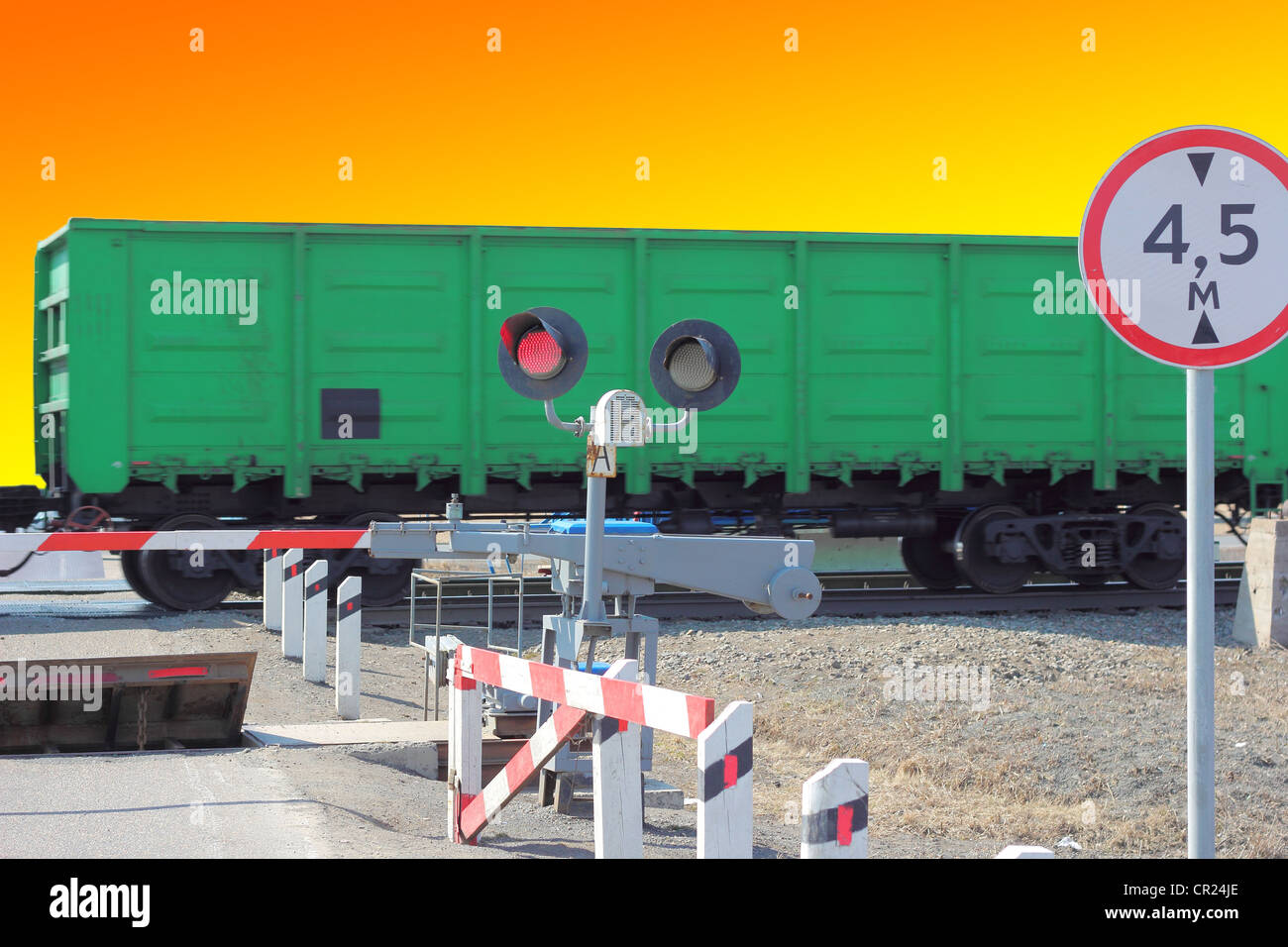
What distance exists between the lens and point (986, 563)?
14430 mm

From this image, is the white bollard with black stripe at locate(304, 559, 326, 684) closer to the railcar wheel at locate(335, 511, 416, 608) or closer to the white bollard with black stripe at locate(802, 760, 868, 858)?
the railcar wheel at locate(335, 511, 416, 608)

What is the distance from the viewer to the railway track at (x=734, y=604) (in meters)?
13.1

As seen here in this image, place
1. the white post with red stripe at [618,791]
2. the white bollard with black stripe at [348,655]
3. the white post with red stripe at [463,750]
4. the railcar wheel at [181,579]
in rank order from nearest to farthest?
the white post with red stripe at [618,791] → the white post with red stripe at [463,750] → the white bollard with black stripe at [348,655] → the railcar wheel at [181,579]

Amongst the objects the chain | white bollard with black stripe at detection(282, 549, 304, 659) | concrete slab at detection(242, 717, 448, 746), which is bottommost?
concrete slab at detection(242, 717, 448, 746)

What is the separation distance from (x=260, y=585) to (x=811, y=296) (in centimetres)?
653

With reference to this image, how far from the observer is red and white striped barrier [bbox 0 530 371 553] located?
32.8ft

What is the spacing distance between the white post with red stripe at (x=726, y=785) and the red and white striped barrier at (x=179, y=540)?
6.65m

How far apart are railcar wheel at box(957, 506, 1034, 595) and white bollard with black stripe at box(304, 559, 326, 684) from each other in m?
7.48

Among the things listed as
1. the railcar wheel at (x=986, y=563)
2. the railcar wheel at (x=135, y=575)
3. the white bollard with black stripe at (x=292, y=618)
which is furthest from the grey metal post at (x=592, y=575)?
the railcar wheel at (x=986, y=563)

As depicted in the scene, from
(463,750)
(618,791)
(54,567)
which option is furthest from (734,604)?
(618,791)


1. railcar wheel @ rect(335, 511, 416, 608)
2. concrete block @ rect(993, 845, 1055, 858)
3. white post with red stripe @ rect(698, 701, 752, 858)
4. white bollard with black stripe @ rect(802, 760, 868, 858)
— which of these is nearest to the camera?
concrete block @ rect(993, 845, 1055, 858)

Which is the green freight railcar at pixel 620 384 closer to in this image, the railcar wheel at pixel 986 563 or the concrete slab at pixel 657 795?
the railcar wheel at pixel 986 563

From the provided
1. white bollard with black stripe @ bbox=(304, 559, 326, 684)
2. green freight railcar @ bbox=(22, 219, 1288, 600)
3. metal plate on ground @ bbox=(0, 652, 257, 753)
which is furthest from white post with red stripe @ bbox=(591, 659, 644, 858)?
green freight railcar @ bbox=(22, 219, 1288, 600)
